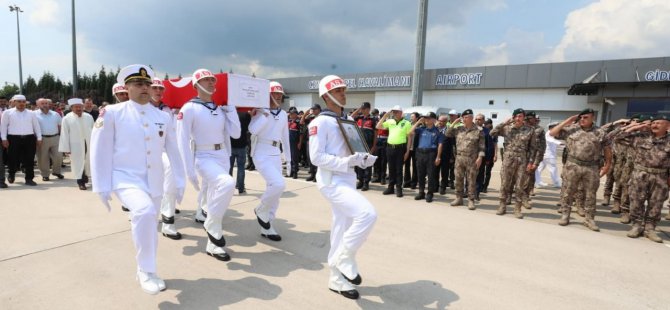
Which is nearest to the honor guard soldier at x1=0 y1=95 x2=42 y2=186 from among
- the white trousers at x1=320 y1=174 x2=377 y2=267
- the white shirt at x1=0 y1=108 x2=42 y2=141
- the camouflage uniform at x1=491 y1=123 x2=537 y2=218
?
the white shirt at x1=0 y1=108 x2=42 y2=141

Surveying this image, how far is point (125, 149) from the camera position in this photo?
3.24 m

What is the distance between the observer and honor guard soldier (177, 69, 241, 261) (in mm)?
4164

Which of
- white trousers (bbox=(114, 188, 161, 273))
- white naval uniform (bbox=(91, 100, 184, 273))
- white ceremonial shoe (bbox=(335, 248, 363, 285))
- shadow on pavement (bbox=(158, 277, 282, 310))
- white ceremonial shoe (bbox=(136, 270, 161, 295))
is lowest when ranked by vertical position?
shadow on pavement (bbox=(158, 277, 282, 310))

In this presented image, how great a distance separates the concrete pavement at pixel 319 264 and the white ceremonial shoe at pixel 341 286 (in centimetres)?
7

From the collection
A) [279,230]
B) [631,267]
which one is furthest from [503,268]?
[279,230]

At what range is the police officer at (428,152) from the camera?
25.8 feet

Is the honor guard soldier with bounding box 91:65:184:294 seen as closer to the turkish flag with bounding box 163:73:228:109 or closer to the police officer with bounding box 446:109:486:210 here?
the turkish flag with bounding box 163:73:228:109

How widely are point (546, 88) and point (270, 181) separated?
948 inches

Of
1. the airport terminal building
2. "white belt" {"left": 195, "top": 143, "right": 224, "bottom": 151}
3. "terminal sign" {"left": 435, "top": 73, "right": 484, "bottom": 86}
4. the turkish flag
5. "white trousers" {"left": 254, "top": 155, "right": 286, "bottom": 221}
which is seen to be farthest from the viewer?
"terminal sign" {"left": 435, "top": 73, "right": 484, "bottom": 86}

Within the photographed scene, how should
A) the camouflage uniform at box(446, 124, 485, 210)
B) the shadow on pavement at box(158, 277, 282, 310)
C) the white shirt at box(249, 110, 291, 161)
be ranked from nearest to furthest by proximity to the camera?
the shadow on pavement at box(158, 277, 282, 310), the white shirt at box(249, 110, 291, 161), the camouflage uniform at box(446, 124, 485, 210)

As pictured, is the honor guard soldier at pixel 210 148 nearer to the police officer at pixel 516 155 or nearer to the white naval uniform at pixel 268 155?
the white naval uniform at pixel 268 155

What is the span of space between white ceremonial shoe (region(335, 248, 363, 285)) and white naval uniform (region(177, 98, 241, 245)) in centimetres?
158

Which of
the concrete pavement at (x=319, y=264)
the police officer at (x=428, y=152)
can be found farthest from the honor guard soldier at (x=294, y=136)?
the concrete pavement at (x=319, y=264)

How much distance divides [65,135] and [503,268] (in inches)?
352
